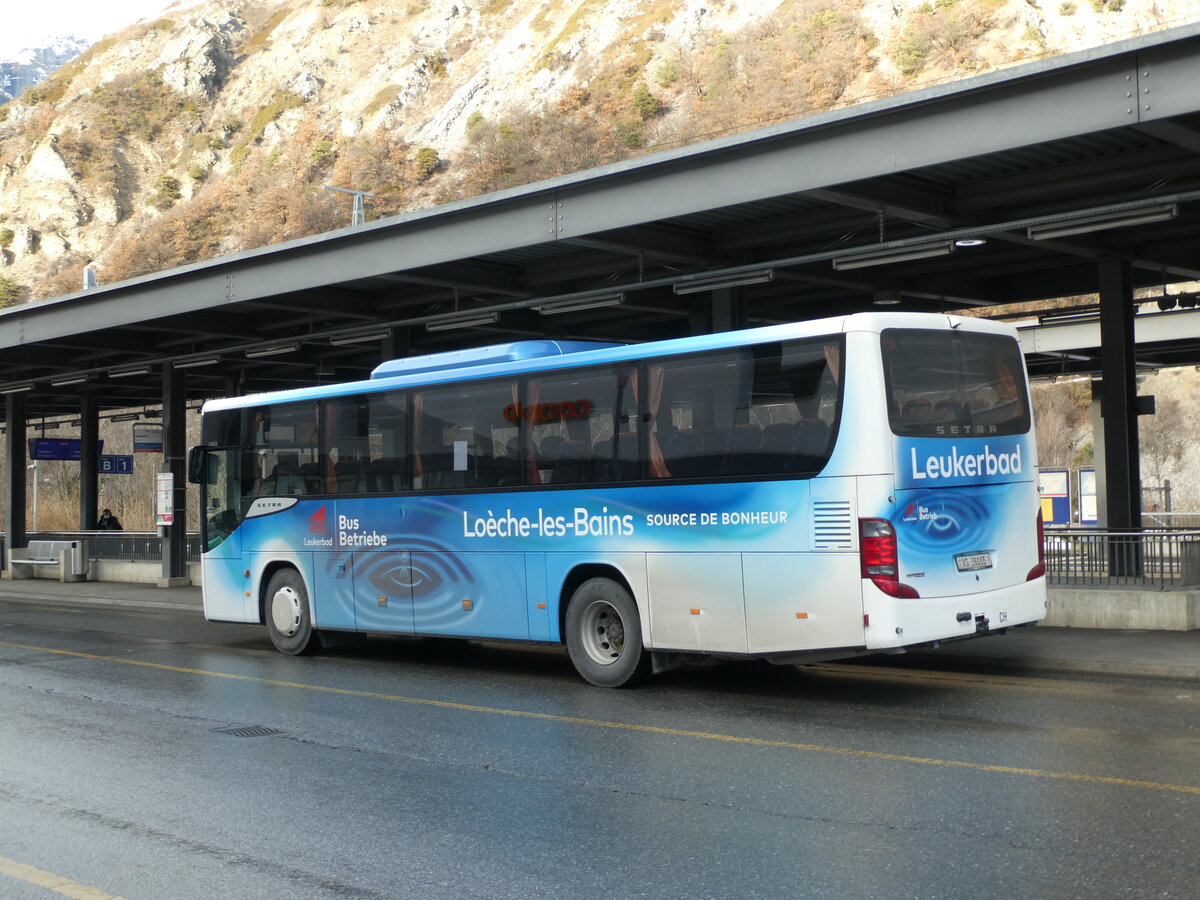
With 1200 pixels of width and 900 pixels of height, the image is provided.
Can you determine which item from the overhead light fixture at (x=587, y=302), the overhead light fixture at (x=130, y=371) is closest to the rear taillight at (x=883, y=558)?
the overhead light fixture at (x=587, y=302)

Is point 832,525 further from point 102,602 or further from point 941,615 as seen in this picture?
point 102,602

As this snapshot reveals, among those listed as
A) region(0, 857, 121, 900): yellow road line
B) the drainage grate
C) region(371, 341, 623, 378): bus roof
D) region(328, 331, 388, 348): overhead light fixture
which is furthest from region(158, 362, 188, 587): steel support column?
region(0, 857, 121, 900): yellow road line

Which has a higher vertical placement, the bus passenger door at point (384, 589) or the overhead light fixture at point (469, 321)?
the overhead light fixture at point (469, 321)

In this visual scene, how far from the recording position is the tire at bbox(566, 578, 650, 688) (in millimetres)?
11938

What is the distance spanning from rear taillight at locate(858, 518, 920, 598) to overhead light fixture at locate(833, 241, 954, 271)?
481 cm

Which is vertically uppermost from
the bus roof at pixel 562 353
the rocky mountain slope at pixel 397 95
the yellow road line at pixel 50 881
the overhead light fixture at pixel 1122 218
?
the rocky mountain slope at pixel 397 95

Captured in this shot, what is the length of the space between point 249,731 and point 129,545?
21851 mm

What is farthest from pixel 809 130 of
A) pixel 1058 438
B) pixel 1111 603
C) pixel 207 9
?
pixel 207 9

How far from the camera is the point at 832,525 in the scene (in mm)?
10453

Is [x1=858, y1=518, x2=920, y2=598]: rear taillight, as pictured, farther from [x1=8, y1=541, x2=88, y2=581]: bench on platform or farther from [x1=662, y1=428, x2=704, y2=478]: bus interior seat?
[x1=8, y1=541, x2=88, y2=581]: bench on platform

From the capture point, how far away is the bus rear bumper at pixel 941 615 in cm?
1022

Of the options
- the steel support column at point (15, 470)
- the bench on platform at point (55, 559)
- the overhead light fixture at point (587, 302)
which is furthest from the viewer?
the steel support column at point (15, 470)

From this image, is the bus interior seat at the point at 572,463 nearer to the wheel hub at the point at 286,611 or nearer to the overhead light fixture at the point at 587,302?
the wheel hub at the point at 286,611

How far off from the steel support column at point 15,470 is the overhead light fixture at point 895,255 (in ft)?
77.4
